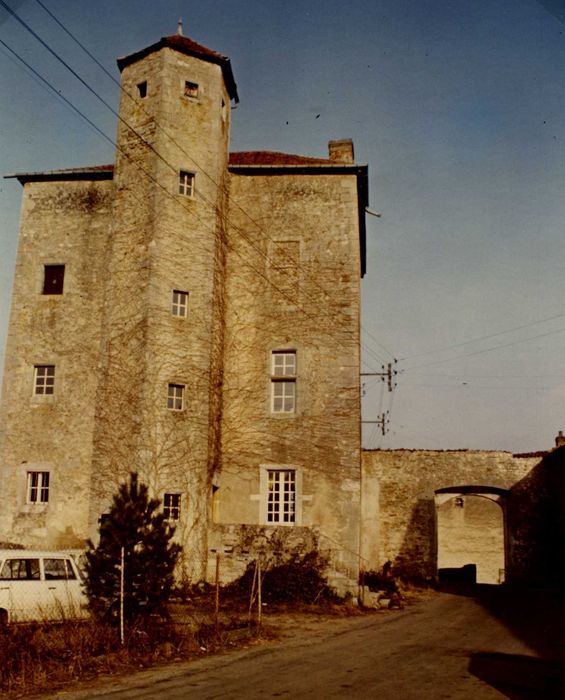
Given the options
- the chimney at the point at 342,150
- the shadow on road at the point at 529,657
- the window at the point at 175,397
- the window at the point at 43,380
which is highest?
the chimney at the point at 342,150

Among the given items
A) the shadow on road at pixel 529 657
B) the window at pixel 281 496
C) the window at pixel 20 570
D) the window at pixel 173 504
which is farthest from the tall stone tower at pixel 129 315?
the shadow on road at pixel 529 657

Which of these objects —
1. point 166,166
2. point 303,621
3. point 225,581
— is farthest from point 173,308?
point 303,621

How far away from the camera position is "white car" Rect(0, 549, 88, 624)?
Result: 10742mm

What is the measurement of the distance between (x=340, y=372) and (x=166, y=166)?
309 inches

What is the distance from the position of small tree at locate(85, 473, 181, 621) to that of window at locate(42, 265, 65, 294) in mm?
11455

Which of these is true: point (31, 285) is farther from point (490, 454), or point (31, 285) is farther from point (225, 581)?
point (490, 454)

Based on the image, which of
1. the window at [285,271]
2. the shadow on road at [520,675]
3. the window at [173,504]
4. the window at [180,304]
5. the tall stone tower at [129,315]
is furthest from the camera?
the window at [285,271]

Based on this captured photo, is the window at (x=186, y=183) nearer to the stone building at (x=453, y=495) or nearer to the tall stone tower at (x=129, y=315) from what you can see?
the tall stone tower at (x=129, y=315)

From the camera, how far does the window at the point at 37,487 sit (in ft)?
63.0

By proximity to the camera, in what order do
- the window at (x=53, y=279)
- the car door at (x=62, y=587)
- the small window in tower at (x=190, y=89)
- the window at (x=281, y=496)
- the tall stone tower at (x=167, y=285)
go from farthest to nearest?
the window at (x=53, y=279) → the small window in tower at (x=190, y=89) → the window at (x=281, y=496) → the tall stone tower at (x=167, y=285) → the car door at (x=62, y=587)

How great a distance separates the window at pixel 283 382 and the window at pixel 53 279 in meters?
7.00

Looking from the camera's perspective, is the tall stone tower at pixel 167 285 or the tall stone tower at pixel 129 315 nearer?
the tall stone tower at pixel 167 285

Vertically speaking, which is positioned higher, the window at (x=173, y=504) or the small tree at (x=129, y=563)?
the window at (x=173, y=504)

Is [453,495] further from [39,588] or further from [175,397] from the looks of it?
[39,588]
